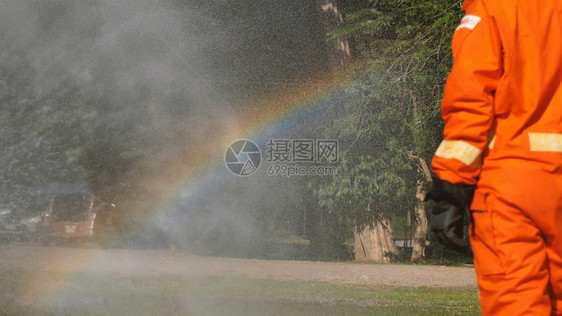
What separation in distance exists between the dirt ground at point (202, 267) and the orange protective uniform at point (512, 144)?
668 centimetres

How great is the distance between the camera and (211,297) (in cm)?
736

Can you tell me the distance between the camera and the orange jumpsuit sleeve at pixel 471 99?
274 centimetres

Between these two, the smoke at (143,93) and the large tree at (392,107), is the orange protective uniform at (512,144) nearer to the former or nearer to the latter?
the large tree at (392,107)

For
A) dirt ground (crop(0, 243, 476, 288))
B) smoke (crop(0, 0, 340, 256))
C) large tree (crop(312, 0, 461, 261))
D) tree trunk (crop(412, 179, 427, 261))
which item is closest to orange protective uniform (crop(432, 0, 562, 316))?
dirt ground (crop(0, 243, 476, 288))

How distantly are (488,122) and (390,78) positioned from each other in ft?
27.6

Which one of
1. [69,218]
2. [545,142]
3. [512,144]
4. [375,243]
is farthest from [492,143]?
[375,243]

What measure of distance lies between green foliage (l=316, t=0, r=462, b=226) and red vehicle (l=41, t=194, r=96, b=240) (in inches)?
151

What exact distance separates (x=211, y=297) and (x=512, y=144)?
5.04 metres

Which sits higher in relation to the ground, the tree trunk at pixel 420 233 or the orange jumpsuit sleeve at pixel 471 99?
the orange jumpsuit sleeve at pixel 471 99

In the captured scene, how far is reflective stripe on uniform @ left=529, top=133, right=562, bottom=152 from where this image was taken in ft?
9.00

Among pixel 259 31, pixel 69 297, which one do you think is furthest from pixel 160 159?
pixel 69 297

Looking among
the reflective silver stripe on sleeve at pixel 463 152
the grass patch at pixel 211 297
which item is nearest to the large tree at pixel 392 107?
the grass patch at pixel 211 297

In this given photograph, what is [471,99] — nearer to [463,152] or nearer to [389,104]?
[463,152]

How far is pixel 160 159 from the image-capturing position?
40.0ft
